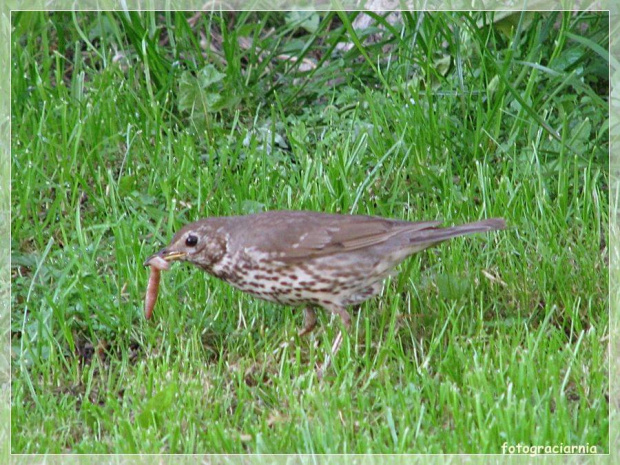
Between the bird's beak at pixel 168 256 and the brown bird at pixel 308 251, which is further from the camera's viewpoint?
the bird's beak at pixel 168 256

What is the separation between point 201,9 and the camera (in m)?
7.00

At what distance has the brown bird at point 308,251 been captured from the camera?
4.81 m

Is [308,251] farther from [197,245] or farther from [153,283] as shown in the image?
[153,283]

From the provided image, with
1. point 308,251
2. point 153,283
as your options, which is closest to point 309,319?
point 308,251

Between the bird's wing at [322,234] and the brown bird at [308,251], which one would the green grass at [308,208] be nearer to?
the brown bird at [308,251]

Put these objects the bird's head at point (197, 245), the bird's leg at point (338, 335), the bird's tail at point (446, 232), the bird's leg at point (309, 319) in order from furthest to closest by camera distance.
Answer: the bird's leg at point (309, 319) → the bird's head at point (197, 245) → the bird's tail at point (446, 232) → the bird's leg at point (338, 335)

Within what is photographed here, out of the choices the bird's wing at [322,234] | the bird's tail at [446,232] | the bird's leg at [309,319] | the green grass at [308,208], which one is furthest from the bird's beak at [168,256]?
the bird's tail at [446,232]

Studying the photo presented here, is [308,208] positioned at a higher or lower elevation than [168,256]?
higher

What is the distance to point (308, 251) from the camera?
15.8ft

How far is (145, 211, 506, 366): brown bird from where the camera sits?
4.81 meters

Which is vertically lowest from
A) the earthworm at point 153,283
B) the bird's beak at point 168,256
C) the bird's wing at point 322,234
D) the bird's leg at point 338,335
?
the bird's leg at point 338,335

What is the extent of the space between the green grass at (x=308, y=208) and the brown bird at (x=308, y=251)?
208mm

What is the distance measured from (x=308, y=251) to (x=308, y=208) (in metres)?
0.84

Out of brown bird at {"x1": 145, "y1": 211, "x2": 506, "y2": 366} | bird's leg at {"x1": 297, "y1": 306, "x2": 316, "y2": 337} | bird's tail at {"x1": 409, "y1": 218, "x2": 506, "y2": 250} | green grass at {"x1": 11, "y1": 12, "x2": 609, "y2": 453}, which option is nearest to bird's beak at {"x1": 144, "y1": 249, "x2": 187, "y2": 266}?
brown bird at {"x1": 145, "y1": 211, "x2": 506, "y2": 366}
